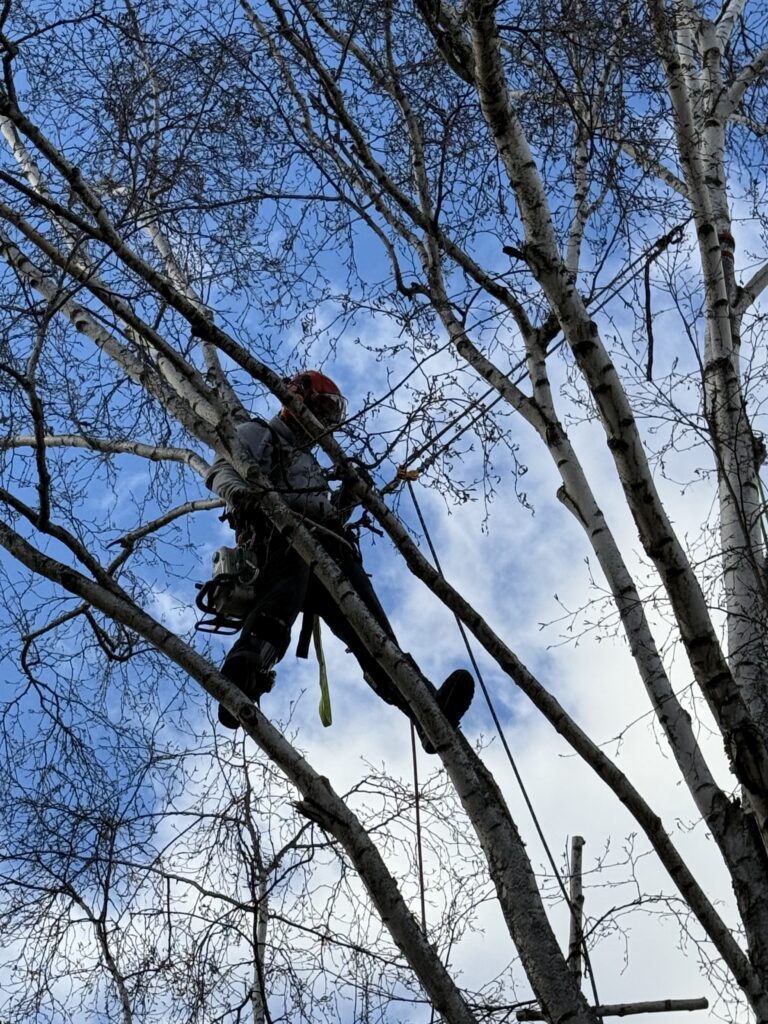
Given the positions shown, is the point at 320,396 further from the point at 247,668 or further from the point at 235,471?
the point at 247,668

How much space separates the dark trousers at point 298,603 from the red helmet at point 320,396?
1.88ft

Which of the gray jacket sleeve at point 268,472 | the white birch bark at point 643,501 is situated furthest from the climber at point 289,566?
the white birch bark at point 643,501

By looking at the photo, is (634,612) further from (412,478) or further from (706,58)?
(706,58)

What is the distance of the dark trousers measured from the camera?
5.41 m

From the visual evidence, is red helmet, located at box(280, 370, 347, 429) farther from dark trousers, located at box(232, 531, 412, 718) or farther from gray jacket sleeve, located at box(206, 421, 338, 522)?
dark trousers, located at box(232, 531, 412, 718)

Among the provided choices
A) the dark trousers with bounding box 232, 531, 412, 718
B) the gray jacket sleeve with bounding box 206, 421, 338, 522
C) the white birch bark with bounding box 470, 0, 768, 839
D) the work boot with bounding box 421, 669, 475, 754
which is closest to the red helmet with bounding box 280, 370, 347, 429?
the gray jacket sleeve with bounding box 206, 421, 338, 522

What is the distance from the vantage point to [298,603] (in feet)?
18.0

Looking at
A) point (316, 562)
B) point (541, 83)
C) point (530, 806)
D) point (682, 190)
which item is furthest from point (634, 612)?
point (682, 190)

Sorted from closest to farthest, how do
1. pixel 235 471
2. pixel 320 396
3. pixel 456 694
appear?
pixel 456 694
pixel 235 471
pixel 320 396

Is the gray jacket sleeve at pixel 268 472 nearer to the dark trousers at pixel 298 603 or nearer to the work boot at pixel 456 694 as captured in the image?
the dark trousers at pixel 298 603

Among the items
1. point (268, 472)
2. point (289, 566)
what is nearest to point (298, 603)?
point (289, 566)

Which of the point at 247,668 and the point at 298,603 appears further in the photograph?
the point at 298,603

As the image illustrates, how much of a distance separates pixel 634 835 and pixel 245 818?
1477 mm

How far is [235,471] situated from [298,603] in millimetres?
590
